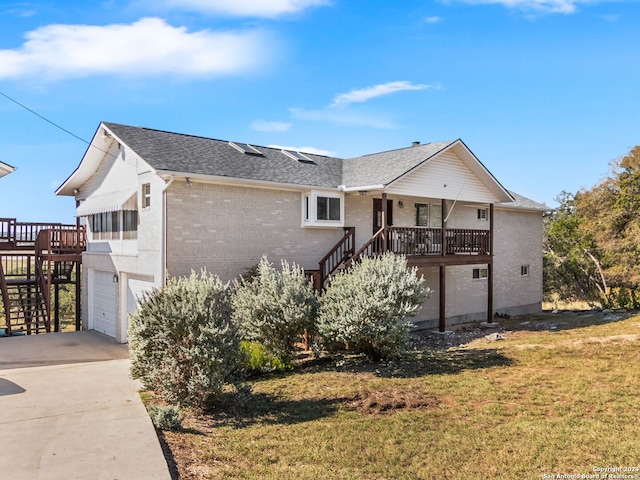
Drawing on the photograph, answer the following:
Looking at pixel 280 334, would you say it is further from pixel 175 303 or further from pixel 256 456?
pixel 256 456

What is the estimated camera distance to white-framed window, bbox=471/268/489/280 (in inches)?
885

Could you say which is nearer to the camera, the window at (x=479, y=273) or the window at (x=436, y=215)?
the window at (x=436, y=215)

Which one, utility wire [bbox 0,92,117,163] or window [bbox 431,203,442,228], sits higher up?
utility wire [bbox 0,92,117,163]

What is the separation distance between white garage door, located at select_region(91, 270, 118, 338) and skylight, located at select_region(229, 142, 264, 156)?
6.87m

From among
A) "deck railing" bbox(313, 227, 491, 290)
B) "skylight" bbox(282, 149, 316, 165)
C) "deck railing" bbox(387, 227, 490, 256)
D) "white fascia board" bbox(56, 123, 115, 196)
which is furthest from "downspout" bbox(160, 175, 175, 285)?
"deck railing" bbox(387, 227, 490, 256)

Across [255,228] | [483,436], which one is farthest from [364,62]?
[483,436]

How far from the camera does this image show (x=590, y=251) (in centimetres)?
3456

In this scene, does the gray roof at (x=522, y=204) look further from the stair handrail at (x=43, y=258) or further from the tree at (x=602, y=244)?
the stair handrail at (x=43, y=258)

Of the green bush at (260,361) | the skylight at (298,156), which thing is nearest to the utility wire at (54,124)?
the skylight at (298,156)

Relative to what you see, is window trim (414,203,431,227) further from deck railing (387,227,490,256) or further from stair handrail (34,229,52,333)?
stair handrail (34,229,52,333)

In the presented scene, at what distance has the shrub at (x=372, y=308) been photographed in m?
11.4

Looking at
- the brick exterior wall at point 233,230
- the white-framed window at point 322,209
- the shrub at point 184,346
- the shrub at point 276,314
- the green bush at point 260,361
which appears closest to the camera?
the shrub at point 184,346

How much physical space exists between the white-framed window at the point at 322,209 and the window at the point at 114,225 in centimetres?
581

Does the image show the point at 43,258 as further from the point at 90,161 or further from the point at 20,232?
the point at 90,161
